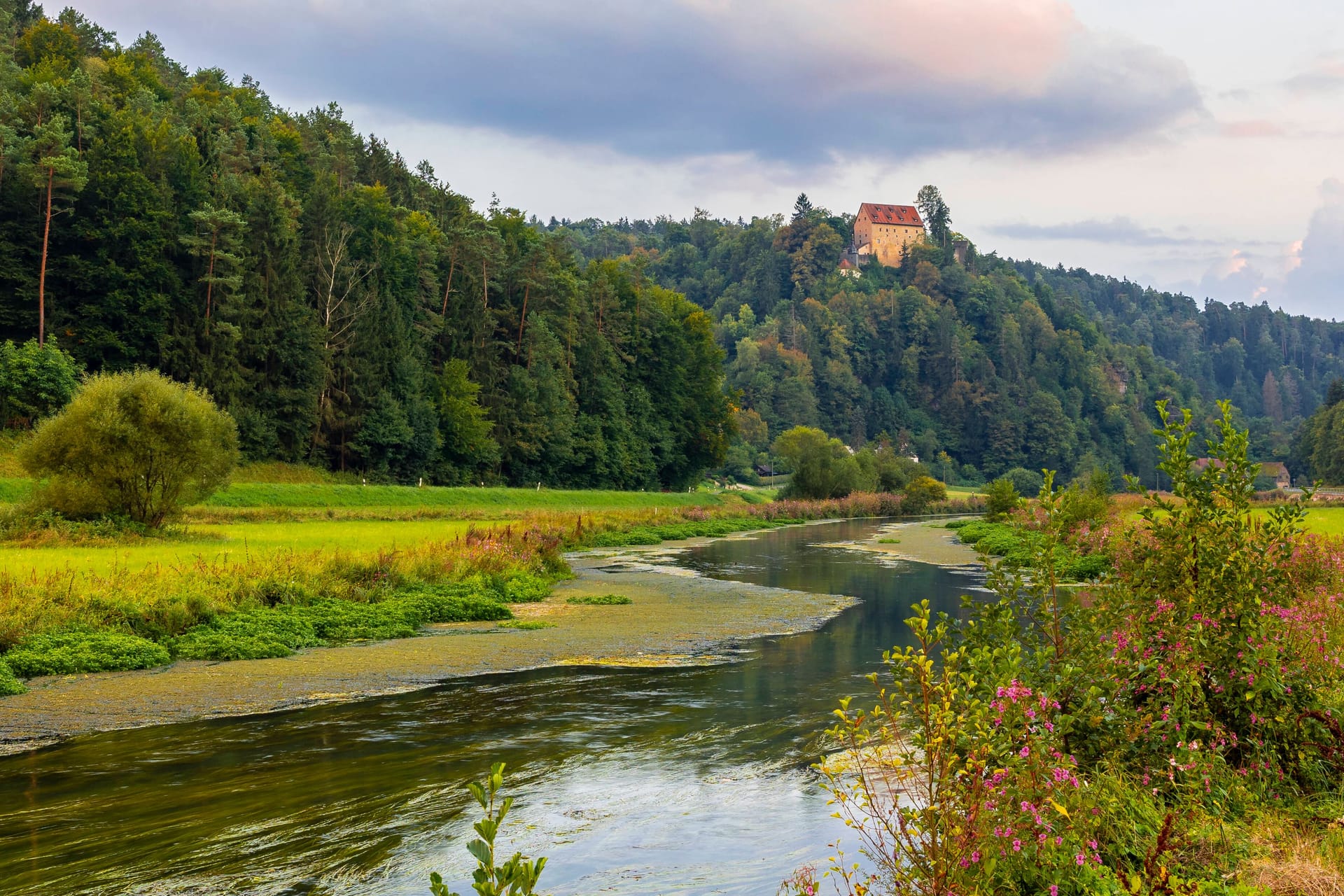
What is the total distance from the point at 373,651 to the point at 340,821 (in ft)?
30.3

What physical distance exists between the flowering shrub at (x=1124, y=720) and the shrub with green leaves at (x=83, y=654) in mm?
11733

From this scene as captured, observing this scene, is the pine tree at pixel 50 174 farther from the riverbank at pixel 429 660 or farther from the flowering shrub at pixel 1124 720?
the flowering shrub at pixel 1124 720

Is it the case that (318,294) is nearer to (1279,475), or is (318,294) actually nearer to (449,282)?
(449,282)

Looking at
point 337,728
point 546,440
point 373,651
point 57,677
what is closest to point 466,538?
point 373,651

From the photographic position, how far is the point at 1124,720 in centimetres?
759

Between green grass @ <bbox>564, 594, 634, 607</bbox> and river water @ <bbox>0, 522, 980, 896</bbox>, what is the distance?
9037 mm

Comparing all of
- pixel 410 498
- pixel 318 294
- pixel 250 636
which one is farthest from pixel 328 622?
pixel 318 294

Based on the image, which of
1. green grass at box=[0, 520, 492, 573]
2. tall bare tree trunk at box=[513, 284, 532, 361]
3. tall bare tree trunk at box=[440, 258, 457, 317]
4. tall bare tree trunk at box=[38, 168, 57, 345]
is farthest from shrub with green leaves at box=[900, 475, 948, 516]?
tall bare tree trunk at box=[38, 168, 57, 345]

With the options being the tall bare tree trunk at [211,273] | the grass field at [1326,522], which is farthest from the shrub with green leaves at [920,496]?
the tall bare tree trunk at [211,273]

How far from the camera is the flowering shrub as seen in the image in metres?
5.93

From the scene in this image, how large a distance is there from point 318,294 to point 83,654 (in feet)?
204

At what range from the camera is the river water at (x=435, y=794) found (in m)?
7.69

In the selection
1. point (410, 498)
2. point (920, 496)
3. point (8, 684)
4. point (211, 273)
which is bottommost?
point (920, 496)

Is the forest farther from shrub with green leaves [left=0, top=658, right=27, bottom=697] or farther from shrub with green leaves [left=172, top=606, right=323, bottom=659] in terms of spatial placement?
shrub with green leaves [left=0, top=658, right=27, bottom=697]
